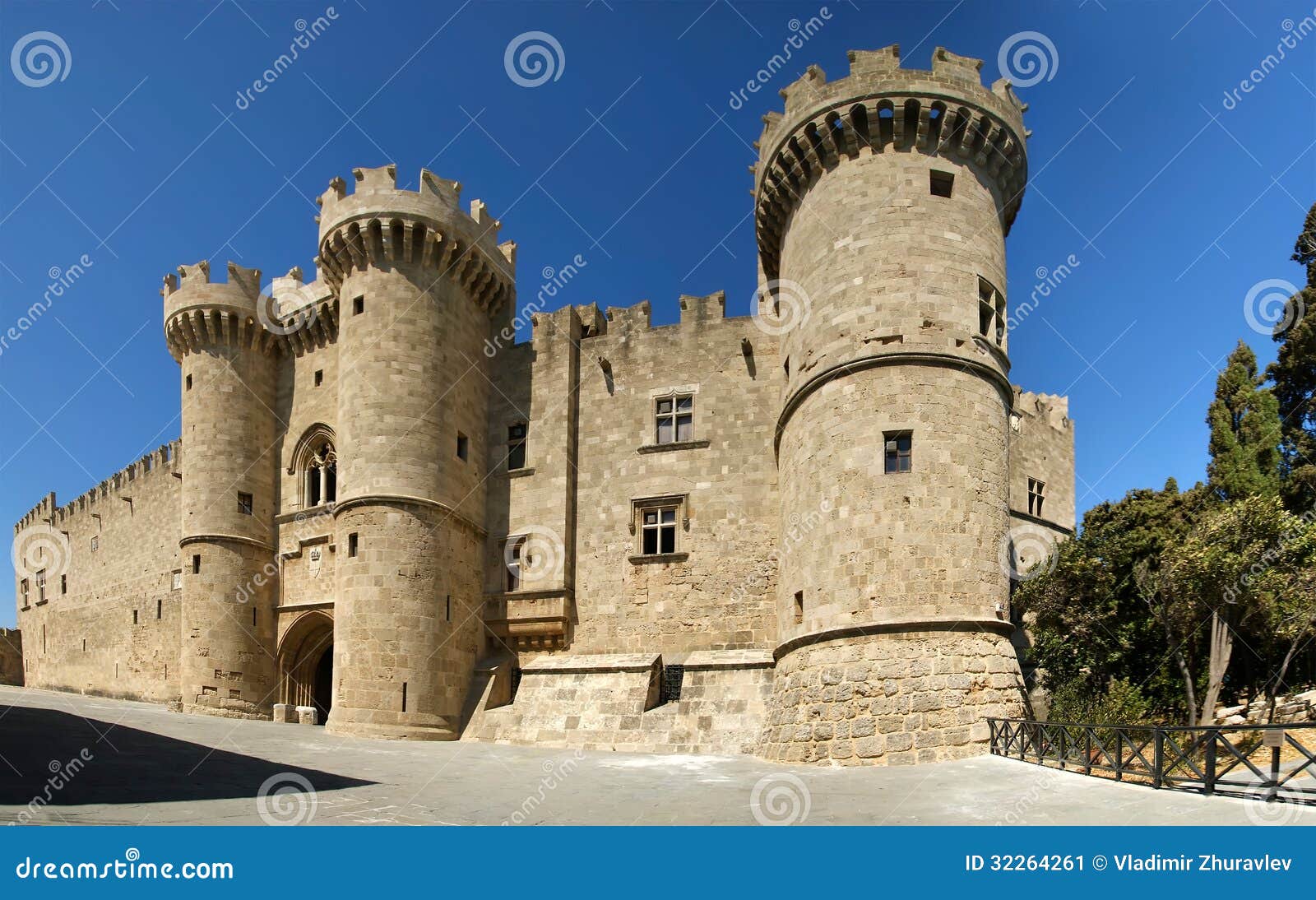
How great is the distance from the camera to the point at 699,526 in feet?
74.2

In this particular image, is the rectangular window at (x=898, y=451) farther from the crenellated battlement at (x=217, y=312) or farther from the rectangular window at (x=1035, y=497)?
the crenellated battlement at (x=217, y=312)

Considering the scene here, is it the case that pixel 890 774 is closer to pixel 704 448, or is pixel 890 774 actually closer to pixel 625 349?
→ pixel 704 448

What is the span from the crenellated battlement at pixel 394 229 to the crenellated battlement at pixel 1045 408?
14.5 metres

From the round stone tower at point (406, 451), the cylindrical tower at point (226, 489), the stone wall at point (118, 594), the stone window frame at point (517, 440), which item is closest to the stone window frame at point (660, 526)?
the stone window frame at point (517, 440)

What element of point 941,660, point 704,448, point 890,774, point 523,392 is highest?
point 523,392

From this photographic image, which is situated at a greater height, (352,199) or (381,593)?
(352,199)

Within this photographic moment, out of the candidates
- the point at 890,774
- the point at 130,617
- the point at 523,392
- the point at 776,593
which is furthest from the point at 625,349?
the point at 130,617

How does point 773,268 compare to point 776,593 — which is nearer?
point 776,593

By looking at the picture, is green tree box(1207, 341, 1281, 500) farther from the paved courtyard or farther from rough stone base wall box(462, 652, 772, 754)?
the paved courtyard

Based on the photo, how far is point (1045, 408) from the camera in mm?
28188

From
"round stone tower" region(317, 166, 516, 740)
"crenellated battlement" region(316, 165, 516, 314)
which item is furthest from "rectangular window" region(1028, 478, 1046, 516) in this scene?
"crenellated battlement" region(316, 165, 516, 314)

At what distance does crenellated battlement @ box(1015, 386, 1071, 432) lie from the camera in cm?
2711

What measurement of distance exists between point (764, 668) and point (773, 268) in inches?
369

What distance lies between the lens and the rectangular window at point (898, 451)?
17439 millimetres
